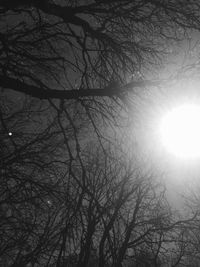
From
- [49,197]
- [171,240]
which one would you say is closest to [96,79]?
[49,197]

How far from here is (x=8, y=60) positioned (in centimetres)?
412

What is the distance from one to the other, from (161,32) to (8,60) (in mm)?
2023

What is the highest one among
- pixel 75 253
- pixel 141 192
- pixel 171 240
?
pixel 141 192

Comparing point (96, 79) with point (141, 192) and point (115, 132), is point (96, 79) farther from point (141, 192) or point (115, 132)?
point (141, 192)

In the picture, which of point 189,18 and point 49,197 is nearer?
point 189,18

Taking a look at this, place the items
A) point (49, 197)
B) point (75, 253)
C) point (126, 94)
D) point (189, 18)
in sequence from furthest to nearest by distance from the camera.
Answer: point (49, 197)
point (189, 18)
point (126, 94)
point (75, 253)

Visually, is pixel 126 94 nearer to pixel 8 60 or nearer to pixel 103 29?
pixel 103 29

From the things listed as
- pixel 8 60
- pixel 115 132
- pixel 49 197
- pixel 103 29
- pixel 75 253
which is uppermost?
pixel 103 29

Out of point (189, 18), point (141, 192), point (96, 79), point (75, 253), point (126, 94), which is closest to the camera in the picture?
point (75, 253)

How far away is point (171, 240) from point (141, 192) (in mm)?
2756

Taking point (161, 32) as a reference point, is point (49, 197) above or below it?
below

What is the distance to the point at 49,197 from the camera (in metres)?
4.70

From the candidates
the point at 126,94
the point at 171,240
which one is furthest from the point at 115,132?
the point at 171,240

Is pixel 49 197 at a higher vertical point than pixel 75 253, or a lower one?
higher
